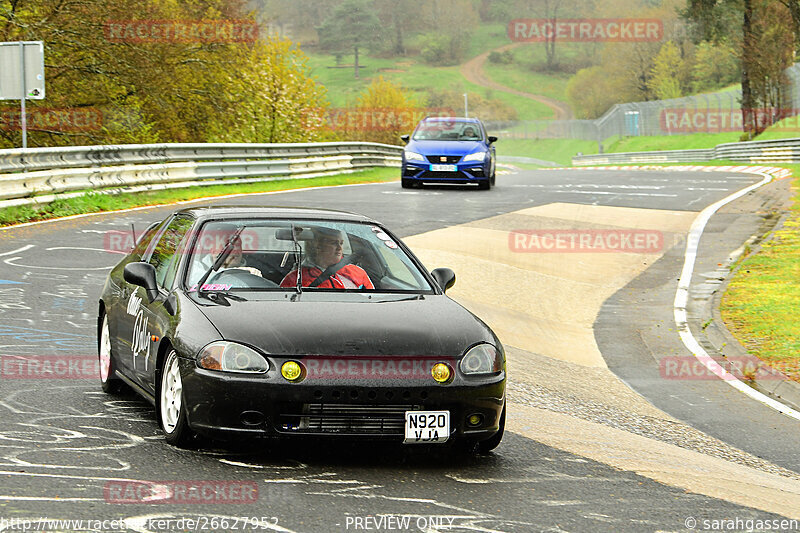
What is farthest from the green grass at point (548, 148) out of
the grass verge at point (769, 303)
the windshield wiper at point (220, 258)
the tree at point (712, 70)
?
the windshield wiper at point (220, 258)

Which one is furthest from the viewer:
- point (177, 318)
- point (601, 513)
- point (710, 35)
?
point (710, 35)

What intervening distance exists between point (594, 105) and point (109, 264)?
14431cm

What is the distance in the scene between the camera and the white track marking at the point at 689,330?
9344 mm

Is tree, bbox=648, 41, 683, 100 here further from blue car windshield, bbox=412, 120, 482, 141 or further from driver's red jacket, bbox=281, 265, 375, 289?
driver's red jacket, bbox=281, 265, 375, 289

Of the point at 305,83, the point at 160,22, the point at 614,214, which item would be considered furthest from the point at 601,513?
the point at 305,83

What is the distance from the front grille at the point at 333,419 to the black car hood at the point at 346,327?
0.27m

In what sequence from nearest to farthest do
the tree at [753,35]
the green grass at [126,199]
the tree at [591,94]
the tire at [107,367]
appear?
the tire at [107,367], the green grass at [126,199], the tree at [753,35], the tree at [591,94]

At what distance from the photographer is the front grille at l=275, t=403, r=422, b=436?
18.2 feet

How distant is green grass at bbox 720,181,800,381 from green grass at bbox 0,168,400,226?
37.0 ft

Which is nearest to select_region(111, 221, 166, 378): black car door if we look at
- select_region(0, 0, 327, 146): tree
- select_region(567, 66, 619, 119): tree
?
select_region(0, 0, 327, 146): tree

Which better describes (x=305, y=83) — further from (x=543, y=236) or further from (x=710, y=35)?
(x=710, y=35)

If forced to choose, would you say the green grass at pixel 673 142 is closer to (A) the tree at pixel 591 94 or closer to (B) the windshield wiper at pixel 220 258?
(A) the tree at pixel 591 94

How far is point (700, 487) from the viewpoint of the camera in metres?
5.72

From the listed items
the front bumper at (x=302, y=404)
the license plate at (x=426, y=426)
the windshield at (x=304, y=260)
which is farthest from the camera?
the windshield at (x=304, y=260)
